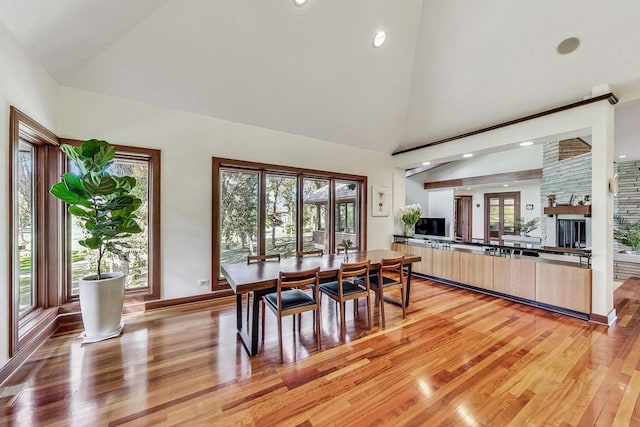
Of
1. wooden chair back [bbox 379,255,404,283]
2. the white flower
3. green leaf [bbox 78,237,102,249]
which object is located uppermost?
the white flower

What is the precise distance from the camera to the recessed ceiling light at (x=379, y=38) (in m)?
3.43

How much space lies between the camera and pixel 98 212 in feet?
8.86

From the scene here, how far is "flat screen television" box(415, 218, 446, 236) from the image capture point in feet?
28.4

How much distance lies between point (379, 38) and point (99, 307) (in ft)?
15.2

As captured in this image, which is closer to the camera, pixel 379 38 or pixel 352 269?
pixel 352 269

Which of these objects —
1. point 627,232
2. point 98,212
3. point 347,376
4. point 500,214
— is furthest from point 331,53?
point 500,214

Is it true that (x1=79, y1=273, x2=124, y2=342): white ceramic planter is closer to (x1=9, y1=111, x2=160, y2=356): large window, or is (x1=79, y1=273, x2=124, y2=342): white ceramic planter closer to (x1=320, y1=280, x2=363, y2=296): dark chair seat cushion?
(x1=9, y1=111, x2=160, y2=356): large window

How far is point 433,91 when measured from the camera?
431cm

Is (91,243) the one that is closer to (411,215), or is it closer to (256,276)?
(256,276)

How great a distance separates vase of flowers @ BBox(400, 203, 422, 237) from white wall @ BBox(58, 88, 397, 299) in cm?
320

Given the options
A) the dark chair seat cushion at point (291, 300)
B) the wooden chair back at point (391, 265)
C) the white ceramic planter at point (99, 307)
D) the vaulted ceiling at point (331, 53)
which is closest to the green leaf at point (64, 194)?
the white ceramic planter at point (99, 307)

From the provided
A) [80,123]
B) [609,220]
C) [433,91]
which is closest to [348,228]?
[433,91]

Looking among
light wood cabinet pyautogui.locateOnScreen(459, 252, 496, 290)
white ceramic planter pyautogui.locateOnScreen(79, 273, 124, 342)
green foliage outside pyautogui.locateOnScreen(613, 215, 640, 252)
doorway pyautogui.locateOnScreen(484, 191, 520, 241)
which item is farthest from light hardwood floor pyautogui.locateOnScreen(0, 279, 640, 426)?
doorway pyautogui.locateOnScreen(484, 191, 520, 241)

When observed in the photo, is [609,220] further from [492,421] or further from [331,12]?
[331,12]
